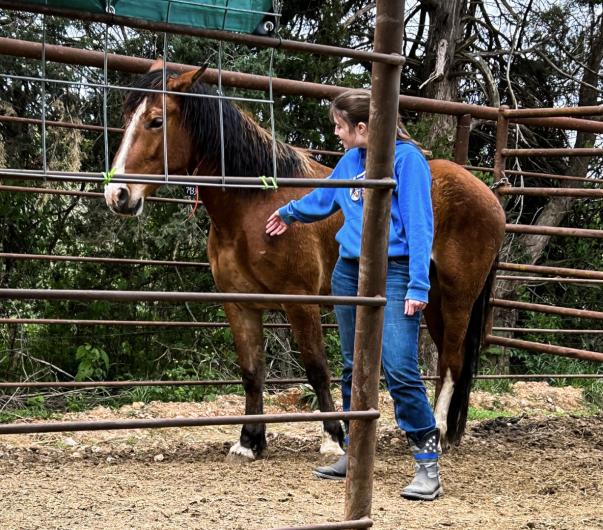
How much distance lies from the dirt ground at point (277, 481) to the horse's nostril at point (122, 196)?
118 cm

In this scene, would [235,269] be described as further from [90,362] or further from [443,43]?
[443,43]

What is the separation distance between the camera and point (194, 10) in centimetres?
180

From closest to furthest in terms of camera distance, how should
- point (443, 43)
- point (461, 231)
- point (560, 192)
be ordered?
point (461, 231), point (560, 192), point (443, 43)

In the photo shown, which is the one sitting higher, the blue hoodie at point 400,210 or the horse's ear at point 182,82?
the horse's ear at point 182,82

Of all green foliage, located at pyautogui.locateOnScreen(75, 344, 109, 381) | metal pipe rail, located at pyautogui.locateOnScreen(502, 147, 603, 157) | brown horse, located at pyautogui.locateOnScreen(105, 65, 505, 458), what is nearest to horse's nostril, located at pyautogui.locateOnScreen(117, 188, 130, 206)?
brown horse, located at pyautogui.locateOnScreen(105, 65, 505, 458)

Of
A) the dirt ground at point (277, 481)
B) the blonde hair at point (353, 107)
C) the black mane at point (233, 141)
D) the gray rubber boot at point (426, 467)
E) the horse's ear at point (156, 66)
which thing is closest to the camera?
the dirt ground at point (277, 481)

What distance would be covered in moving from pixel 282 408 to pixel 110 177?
440 centimetres

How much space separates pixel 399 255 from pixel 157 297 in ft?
5.21

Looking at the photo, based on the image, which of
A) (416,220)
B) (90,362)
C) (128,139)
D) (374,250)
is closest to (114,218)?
(90,362)

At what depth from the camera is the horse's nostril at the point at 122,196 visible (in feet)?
11.3

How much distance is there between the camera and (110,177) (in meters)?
1.70

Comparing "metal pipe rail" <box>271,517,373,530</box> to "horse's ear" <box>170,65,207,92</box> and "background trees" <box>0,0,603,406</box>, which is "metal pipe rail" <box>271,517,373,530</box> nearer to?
"horse's ear" <box>170,65,207,92</box>

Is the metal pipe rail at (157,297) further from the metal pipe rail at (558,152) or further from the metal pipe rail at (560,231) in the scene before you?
the metal pipe rail at (558,152)

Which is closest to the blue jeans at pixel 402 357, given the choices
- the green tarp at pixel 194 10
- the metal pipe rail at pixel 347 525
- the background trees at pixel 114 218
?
the metal pipe rail at pixel 347 525
